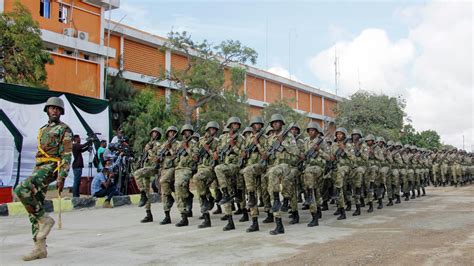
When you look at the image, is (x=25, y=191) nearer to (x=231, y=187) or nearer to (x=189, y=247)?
(x=189, y=247)

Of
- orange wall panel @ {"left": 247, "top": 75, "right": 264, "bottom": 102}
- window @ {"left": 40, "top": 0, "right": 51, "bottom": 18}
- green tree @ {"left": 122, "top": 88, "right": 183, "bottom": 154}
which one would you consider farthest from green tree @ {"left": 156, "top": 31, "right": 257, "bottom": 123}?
orange wall panel @ {"left": 247, "top": 75, "right": 264, "bottom": 102}

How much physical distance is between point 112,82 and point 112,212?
40.0 feet

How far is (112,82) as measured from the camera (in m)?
22.7

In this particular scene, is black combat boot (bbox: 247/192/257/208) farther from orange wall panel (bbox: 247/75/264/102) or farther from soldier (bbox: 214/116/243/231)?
orange wall panel (bbox: 247/75/264/102)

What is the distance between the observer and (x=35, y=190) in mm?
6086

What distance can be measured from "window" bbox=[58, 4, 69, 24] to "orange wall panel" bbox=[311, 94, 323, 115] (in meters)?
27.1

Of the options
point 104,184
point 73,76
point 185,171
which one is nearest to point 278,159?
point 185,171

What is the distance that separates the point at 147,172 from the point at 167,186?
0.66 meters

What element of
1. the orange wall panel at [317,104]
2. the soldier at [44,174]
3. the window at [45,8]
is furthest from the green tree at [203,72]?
the orange wall panel at [317,104]

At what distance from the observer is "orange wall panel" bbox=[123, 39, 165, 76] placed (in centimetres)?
2425

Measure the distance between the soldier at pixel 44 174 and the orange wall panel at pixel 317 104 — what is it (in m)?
38.2

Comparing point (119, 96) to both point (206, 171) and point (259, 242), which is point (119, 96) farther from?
point (259, 242)

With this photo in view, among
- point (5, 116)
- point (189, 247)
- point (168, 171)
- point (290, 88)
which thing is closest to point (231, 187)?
point (168, 171)

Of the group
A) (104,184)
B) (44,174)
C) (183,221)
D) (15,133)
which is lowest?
(183,221)
